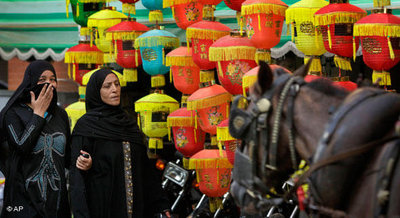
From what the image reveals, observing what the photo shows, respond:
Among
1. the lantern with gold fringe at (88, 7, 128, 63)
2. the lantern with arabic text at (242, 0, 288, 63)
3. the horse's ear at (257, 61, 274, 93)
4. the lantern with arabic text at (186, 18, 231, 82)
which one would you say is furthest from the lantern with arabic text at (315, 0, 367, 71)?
the lantern with gold fringe at (88, 7, 128, 63)

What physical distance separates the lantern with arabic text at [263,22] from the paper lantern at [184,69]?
0.74m

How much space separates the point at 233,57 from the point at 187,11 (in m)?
0.93

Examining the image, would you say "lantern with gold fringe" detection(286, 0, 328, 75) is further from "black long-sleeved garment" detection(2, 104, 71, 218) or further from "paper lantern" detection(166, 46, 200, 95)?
"black long-sleeved garment" detection(2, 104, 71, 218)

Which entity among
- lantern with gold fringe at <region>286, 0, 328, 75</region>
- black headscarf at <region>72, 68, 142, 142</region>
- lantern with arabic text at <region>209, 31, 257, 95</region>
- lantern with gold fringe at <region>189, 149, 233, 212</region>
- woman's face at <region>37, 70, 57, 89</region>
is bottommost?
lantern with gold fringe at <region>189, 149, 233, 212</region>

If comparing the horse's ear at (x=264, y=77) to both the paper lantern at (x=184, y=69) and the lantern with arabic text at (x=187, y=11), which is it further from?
the lantern with arabic text at (x=187, y=11)

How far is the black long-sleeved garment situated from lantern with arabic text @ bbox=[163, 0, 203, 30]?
4.61 ft

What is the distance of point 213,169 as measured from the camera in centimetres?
470

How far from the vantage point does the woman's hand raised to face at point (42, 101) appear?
14.5 feet

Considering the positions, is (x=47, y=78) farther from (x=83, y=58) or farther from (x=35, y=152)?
(x=83, y=58)

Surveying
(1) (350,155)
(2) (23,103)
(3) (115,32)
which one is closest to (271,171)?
(1) (350,155)

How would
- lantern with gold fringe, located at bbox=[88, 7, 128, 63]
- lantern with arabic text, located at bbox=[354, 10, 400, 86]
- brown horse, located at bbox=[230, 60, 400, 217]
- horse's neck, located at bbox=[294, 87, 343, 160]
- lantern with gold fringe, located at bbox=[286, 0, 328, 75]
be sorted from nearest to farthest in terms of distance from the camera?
brown horse, located at bbox=[230, 60, 400, 217] < horse's neck, located at bbox=[294, 87, 343, 160] < lantern with arabic text, located at bbox=[354, 10, 400, 86] < lantern with gold fringe, located at bbox=[286, 0, 328, 75] < lantern with gold fringe, located at bbox=[88, 7, 128, 63]

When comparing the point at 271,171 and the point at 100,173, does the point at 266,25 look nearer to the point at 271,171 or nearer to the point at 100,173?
the point at 100,173

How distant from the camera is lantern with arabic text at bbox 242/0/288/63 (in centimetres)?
424

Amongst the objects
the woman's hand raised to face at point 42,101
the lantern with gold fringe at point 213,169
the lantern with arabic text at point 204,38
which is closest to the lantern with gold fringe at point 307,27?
the lantern with arabic text at point 204,38
